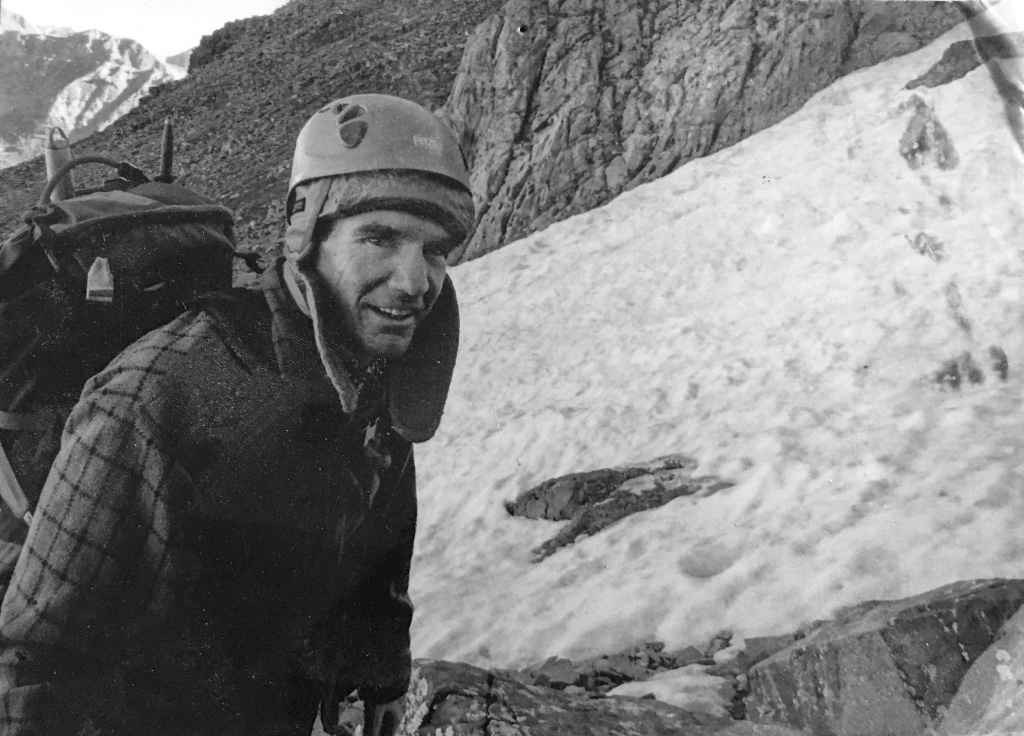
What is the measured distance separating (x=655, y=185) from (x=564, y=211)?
1.40 ft

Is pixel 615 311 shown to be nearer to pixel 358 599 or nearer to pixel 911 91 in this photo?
pixel 911 91

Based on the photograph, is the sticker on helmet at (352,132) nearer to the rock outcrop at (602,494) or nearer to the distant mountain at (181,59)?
the distant mountain at (181,59)

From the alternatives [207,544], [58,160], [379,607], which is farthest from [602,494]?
[58,160]

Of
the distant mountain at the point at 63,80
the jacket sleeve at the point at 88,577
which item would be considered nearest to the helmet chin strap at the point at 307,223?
the jacket sleeve at the point at 88,577

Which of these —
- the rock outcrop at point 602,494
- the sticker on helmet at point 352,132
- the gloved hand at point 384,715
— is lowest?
the gloved hand at point 384,715

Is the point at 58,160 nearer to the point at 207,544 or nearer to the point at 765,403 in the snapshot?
the point at 207,544

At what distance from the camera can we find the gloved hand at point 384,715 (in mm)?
1807

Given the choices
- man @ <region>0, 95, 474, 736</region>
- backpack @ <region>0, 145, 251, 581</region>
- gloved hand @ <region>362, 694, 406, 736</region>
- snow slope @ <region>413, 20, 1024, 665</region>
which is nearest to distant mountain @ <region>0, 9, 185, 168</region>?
backpack @ <region>0, 145, 251, 581</region>

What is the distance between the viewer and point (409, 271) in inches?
61.9

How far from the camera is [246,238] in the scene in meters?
1.98

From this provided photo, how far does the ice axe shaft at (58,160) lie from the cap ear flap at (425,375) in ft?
2.57

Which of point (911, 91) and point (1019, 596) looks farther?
point (911, 91)

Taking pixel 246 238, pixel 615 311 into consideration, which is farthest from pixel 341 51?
pixel 615 311

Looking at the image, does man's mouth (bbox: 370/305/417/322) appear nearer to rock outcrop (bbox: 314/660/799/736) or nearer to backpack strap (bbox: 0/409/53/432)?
backpack strap (bbox: 0/409/53/432)
